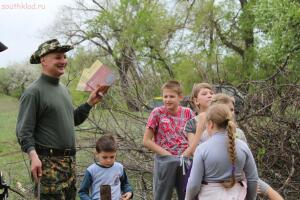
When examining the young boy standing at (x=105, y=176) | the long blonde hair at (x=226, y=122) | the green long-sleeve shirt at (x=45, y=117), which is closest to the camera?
the long blonde hair at (x=226, y=122)

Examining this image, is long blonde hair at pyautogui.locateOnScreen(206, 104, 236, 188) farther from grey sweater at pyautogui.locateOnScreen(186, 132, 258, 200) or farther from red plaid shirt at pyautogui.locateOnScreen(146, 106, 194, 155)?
red plaid shirt at pyautogui.locateOnScreen(146, 106, 194, 155)

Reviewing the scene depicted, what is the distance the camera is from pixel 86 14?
3309 centimetres

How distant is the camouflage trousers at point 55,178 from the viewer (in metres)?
4.02

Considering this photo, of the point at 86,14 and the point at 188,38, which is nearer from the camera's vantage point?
the point at 188,38

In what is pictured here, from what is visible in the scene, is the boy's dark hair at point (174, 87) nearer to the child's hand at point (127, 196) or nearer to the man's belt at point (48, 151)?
the child's hand at point (127, 196)

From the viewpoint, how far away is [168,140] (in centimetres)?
459

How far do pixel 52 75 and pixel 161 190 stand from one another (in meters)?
1.42

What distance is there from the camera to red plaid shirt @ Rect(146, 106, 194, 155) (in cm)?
457

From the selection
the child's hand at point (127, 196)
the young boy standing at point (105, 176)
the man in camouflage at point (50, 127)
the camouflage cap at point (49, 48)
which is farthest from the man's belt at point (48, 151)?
the camouflage cap at point (49, 48)

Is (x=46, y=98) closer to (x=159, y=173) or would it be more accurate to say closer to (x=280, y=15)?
(x=159, y=173)

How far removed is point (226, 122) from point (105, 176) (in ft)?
3.90

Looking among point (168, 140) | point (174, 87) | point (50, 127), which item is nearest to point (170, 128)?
point (168, 140)

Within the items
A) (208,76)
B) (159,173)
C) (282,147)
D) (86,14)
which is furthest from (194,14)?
(159,173)

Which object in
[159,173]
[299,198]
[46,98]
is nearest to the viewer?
[46,98]
